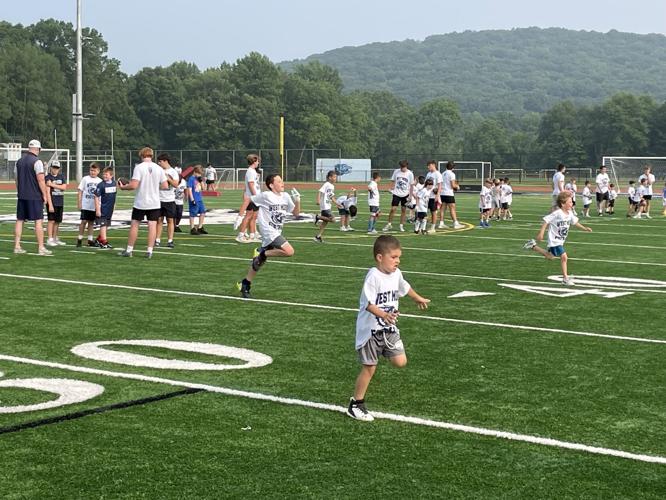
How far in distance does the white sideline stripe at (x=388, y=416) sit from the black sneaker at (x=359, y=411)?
0.11m

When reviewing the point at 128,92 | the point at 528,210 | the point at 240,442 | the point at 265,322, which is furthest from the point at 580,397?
the point at 128,92

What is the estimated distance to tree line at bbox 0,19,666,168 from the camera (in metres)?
94.6

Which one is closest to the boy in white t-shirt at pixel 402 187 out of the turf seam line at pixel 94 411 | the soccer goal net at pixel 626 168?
the turf seam line at pixel 94 411

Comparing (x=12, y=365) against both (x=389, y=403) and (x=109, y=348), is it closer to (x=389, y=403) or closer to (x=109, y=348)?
(x=109, y=348)

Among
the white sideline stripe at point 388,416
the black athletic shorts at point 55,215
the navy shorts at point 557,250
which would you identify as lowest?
the white sideline stripe at point 388,416

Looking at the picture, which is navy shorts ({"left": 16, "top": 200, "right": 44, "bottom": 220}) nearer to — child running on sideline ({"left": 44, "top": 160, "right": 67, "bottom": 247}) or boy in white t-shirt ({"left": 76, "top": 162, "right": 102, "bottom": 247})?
child running on sideline ({"left": 44, "top": 160, "right": 67, "bottom": 247})

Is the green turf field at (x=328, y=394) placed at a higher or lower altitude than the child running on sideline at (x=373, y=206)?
lower

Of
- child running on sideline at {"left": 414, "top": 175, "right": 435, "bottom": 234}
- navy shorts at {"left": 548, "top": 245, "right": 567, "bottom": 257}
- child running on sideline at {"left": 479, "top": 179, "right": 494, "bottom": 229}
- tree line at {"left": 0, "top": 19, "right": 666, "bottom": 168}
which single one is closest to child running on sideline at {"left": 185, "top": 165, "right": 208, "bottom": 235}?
child running on sideline at {"left": 414, "top": 175, "right": 435, "bottom": 234}

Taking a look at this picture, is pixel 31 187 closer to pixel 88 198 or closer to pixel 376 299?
pixel 88 198

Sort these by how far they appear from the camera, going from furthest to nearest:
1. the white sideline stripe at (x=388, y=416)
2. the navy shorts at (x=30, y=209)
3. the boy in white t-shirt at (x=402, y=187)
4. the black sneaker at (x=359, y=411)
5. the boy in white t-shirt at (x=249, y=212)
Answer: the boy in white t-shirt at (x=402, y=187) < the boy in white t-shirt at (x=249, y=212) < the navy shorts at (x=30, y=209) < the black sneaker at (x=359, y=411) < the white sideline stripe at (x=388, y=416)

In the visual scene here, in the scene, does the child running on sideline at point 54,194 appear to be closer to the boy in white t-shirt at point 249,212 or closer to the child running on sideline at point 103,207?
the child running on sideline at point 103,207

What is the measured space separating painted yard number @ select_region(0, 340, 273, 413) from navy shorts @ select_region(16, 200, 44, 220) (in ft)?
25.7

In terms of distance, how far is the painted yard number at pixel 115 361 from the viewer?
677 cm

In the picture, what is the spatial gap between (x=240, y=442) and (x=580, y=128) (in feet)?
387
